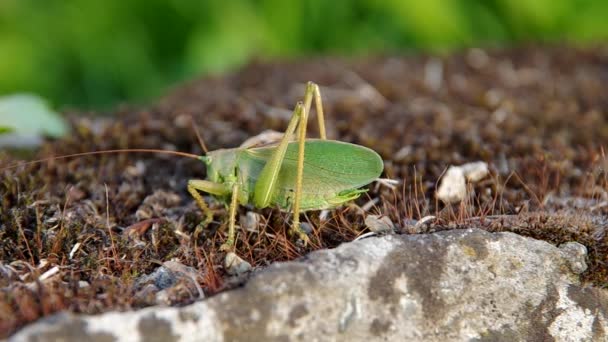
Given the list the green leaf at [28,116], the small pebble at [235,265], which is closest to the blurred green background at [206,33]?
the green leaf at [28,116]

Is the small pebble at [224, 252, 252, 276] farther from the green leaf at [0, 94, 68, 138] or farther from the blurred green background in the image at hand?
the blurred green background

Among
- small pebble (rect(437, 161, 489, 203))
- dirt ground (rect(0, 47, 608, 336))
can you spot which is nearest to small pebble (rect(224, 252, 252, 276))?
dirt ground (rect(0, 47, 608, 336))

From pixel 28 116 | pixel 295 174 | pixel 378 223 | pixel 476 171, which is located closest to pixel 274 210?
pixel 295 174

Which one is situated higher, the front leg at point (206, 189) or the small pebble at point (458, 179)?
the front leg at point (206, 189)

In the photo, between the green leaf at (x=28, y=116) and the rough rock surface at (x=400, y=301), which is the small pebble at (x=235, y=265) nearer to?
the rough rock surface at (x=400, y=301)

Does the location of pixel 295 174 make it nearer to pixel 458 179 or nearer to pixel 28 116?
pixel 458 179
